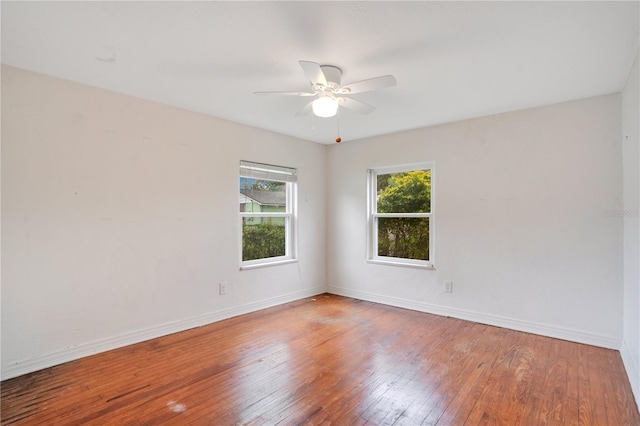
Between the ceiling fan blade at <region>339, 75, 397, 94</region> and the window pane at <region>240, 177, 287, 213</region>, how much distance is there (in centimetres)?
209

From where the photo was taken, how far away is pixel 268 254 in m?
4.43

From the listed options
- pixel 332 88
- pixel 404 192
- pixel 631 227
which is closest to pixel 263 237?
pixel 404 192

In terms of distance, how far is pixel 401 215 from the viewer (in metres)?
4.44

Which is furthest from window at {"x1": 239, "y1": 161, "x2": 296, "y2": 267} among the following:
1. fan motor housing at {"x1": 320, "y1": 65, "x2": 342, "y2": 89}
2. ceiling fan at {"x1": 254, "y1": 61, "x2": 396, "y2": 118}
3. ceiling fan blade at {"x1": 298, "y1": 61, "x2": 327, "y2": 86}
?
ceiling fan blade at {"x1": 298, "y1": 61, "x2": 327, "y2": 86}

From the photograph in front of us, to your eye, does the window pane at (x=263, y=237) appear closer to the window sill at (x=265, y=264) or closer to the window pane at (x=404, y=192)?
the window sill at (x=265, y=264)

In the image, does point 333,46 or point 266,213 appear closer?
point 333,46

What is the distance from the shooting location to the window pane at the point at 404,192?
4.23 m

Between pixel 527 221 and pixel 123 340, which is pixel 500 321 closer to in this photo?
pixel 527 221

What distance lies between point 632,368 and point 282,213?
373 cm

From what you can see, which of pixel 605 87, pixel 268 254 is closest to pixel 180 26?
pixel 268 254

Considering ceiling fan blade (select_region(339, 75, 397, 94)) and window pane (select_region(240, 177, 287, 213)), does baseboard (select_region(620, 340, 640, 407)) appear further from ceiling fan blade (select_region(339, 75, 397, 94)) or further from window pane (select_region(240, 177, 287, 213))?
window pane (select_region(240, 177, 287, 213))

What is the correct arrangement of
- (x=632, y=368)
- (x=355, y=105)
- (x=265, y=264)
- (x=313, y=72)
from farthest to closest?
(x=265, y=264), (x=355, y=105), (x=632, y=368), (x=313, y=72)

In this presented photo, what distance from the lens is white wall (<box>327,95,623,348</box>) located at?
300 centimetres

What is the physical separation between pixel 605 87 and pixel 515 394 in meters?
2.65
